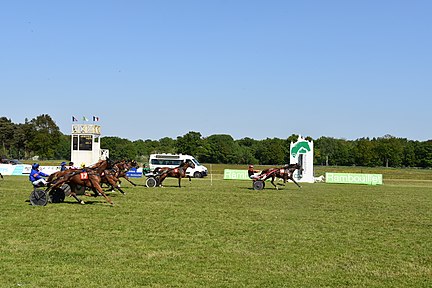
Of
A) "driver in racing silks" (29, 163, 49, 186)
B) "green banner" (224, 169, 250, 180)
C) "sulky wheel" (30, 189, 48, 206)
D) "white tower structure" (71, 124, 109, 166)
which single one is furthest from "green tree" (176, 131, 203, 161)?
"sulky wheel" (30, 189, 48, 206)

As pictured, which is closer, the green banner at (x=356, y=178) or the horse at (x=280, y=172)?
the horse at (x=280, y=172)

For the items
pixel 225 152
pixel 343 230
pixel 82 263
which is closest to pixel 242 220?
pixel 343 230

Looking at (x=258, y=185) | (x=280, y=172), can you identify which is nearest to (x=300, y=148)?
(x=280, y=172)

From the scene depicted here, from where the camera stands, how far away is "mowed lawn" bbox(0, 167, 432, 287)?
28.8 feet

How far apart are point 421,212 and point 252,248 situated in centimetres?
→ 1108

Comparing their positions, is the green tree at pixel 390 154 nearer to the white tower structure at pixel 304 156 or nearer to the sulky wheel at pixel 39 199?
the white tower structure at pixel 304 156

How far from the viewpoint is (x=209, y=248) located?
11336 millimetres

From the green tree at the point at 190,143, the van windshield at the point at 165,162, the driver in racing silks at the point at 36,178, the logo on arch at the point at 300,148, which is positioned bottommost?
the driver in racing silks at the point at 36,178

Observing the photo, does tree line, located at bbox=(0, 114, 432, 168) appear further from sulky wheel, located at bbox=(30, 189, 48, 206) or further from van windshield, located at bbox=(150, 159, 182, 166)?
sulky wheel, located at bbox=(30, 189, 48, 206)

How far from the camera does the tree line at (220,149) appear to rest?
121312 millimetres

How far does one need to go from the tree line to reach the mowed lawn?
102101 millimetres

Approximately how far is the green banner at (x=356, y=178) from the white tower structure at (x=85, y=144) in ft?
82.6

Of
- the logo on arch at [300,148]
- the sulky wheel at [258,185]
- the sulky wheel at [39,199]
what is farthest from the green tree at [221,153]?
the sulky wheel at [39,199]

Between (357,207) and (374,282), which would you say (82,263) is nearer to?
(374,282)
